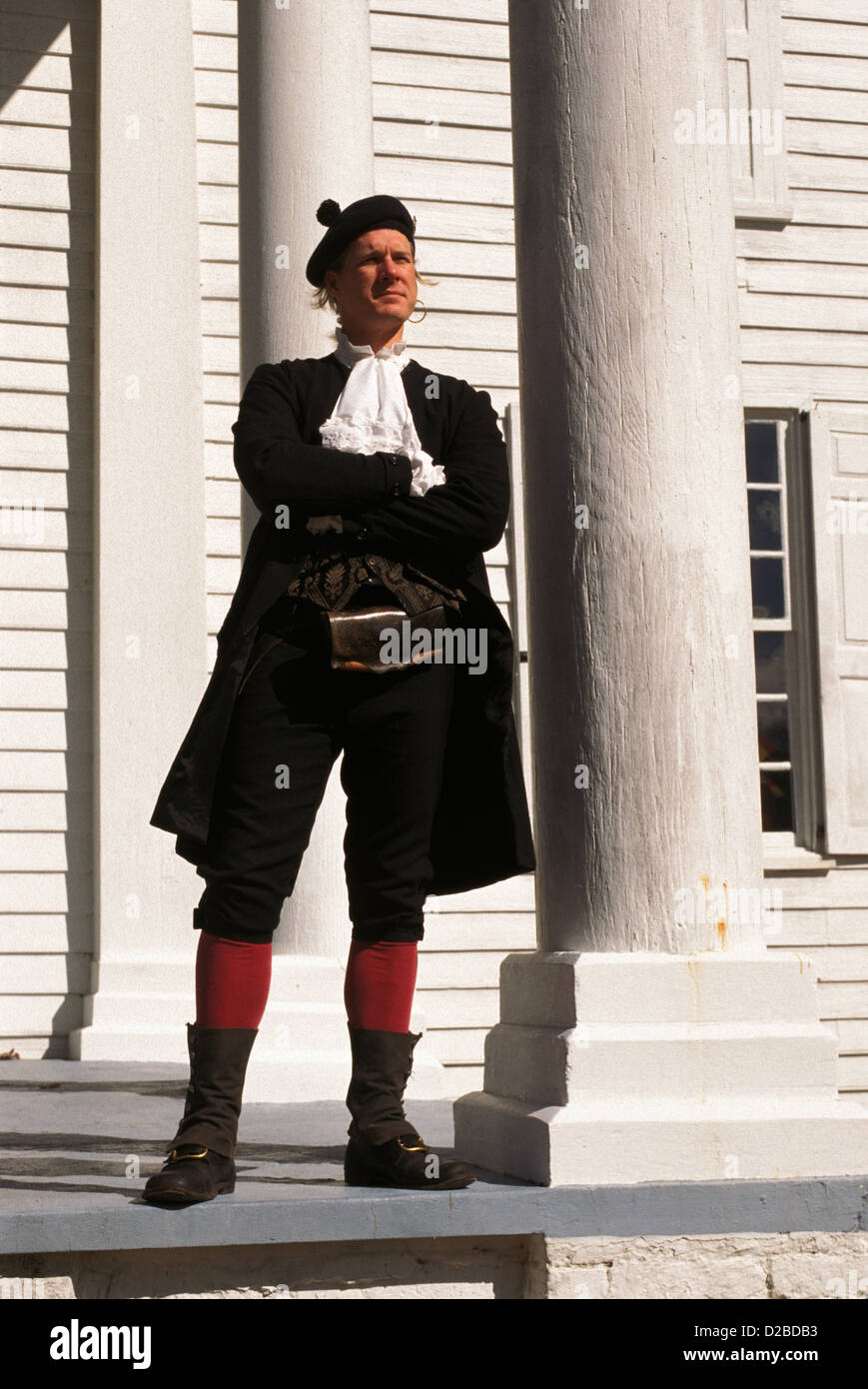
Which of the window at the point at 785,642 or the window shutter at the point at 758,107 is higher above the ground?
the window shutter at the point at 758,107

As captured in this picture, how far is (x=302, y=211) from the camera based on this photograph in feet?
18.7

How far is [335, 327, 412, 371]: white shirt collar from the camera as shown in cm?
324

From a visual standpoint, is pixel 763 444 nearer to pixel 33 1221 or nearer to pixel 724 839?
pixel 724 839

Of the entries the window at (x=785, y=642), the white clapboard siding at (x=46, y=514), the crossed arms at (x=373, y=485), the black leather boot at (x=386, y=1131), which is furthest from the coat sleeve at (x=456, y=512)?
the window at (x=785, y=642)

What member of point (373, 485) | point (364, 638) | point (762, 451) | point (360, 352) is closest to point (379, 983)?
point (364, 638)

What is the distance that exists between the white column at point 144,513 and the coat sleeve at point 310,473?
12.9 ft

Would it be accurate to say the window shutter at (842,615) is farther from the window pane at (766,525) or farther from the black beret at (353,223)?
the black beret at (353,223)

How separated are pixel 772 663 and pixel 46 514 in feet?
11.4

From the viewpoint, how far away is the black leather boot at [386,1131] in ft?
9.70

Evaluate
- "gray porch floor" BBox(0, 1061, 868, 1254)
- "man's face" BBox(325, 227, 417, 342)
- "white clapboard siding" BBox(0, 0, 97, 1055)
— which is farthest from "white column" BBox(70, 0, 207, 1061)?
"man's face" BBox(325, 227, 417, 342)

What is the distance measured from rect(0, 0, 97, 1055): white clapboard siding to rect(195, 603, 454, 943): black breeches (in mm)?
4121

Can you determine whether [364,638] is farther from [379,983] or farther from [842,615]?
[842,615]

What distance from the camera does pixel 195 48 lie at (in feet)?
24.8
